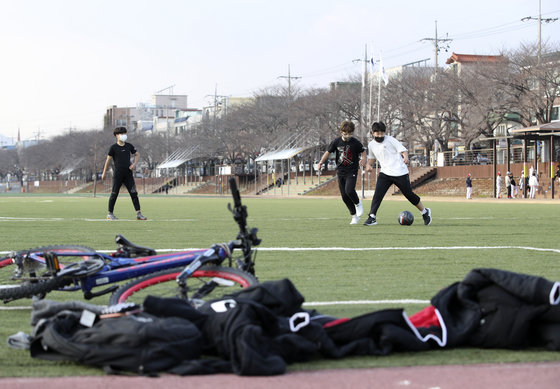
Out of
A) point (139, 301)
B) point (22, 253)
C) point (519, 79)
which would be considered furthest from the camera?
point (519, 79)

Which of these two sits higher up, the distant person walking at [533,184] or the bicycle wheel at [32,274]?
the bicycle wheel at [32,274]

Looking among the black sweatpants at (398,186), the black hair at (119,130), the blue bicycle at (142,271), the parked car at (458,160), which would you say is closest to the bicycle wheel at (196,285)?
the blue bicycle at (142,271)

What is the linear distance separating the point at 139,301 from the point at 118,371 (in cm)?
116

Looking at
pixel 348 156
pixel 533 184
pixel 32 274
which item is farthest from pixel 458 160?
pixel 32 274

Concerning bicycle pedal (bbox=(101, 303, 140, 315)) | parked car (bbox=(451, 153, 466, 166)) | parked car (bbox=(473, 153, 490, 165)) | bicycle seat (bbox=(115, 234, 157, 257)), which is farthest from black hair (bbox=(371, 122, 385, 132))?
parked car (bbox=(451, 153, 466, 166))

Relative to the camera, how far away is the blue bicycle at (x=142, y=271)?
191 inches

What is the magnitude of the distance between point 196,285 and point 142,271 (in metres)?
0.53

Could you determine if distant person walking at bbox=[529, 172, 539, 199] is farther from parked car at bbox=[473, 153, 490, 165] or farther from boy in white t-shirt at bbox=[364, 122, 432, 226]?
boy in white t-shirt at bbox=[364, 122, 432, 226]

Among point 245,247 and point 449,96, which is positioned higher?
point 449,96

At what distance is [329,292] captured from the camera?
19.4 feet

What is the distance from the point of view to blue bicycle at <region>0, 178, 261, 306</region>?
15.9 feet

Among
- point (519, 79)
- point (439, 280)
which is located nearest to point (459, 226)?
point (439, 280)

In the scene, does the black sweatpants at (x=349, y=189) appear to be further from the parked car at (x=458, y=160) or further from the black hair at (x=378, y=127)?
the parked car at (x=458, y=160)

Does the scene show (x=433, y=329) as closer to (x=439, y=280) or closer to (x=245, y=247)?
(x=245, y=247)
